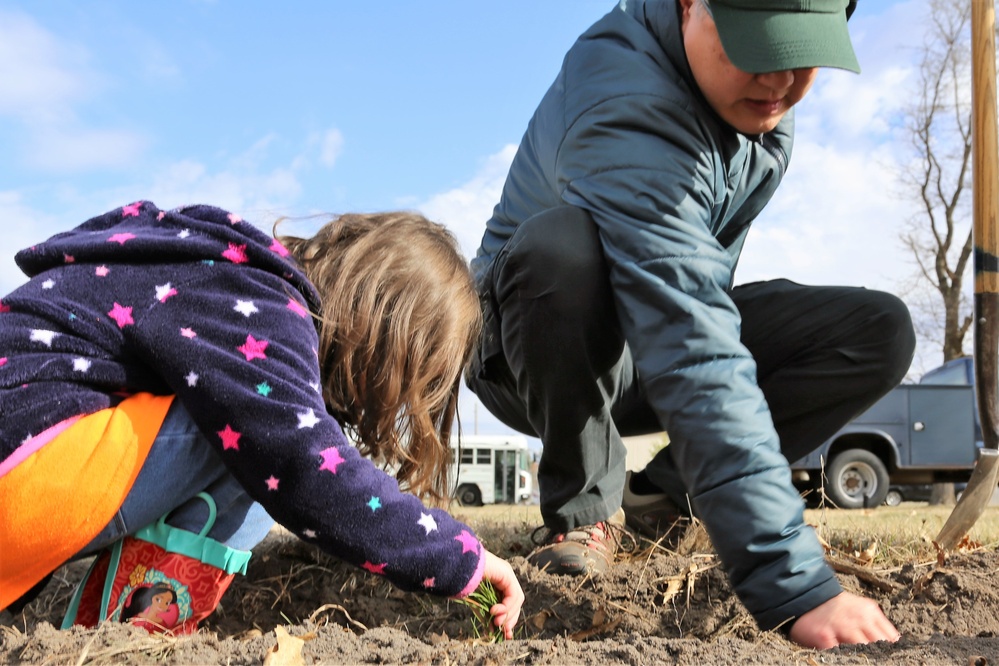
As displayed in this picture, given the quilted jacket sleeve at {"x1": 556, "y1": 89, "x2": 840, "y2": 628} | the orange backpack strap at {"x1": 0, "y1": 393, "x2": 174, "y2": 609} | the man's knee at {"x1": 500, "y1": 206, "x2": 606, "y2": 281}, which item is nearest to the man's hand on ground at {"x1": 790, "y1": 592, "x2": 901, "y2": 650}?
the quilted jacket sleeve at {"x1": 556, "y1": 89, "x2": 840, "y2": 628}

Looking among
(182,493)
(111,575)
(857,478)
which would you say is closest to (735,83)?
(182,493)

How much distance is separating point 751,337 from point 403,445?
1.24m

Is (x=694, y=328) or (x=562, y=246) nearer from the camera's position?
(x=694, y=328)

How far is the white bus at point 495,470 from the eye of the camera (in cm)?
1533

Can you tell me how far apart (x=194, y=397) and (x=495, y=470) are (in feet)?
47.1

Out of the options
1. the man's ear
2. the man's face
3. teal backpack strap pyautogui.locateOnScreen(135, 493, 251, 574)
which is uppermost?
the man's ear

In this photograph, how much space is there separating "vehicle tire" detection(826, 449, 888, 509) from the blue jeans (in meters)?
8.80

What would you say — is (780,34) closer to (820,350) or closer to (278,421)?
(820,350)

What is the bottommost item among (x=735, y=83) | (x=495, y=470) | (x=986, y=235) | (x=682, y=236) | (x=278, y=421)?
(x=495, y=470)

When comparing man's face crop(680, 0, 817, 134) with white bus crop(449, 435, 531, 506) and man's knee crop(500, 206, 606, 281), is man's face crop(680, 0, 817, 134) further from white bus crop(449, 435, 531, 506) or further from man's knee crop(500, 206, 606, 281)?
white bus crop(449, 435, 531, 506)

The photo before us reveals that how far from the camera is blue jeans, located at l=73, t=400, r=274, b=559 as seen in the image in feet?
5.32

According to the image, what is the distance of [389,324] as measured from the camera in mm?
1771

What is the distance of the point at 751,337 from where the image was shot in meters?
2.62

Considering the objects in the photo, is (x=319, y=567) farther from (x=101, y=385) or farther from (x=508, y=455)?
(x=508, y=455)
